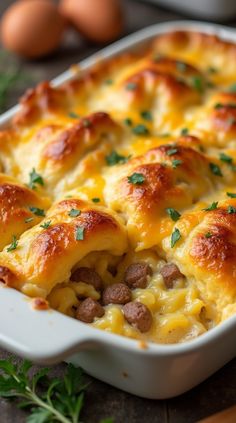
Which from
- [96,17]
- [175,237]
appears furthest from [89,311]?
[96,17]

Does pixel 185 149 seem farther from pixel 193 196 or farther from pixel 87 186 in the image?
pixel 87 186

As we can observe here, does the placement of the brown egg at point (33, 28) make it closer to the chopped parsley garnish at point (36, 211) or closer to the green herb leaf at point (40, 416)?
the chopped parsley garnish at point (36, 211)

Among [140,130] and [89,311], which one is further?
[140,130]

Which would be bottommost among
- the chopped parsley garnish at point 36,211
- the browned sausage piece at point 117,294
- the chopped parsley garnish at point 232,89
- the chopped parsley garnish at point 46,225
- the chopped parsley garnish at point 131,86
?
the chopped parsley garnish at point 232,89

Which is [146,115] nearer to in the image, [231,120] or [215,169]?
[231,120]

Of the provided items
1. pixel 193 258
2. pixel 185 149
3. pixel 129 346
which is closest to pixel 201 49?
pixel 185 149

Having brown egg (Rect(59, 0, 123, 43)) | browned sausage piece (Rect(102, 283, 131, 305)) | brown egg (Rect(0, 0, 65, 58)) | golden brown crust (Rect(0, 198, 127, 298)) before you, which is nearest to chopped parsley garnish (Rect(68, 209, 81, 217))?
golden brown crust (Rect(0, 198, 127, 298))

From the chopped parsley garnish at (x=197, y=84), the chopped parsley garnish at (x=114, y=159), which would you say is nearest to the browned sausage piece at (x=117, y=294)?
the chopped parsley garnish at (x=114, y=159)
